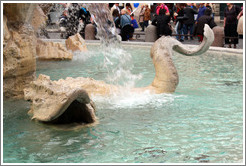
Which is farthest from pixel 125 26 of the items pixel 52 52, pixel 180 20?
pixel 52 52

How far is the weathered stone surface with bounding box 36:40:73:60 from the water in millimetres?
3535

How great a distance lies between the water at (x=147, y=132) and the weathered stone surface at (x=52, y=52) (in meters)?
3.54

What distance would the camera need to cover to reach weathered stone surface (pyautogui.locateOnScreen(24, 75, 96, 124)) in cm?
437

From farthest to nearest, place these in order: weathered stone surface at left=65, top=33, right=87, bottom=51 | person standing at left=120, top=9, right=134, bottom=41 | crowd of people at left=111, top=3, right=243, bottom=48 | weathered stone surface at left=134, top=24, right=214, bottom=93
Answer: person standing at left=120, top=9, right=134, bottom=41, crowd of people at left=111, top=3, right=243, bottom=48, weathered stone surface at left=65, top=33, right=87, bottom=51, weathered stone surface at left=134, top=24, right=214, bottom=93

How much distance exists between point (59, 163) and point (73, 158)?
16cm

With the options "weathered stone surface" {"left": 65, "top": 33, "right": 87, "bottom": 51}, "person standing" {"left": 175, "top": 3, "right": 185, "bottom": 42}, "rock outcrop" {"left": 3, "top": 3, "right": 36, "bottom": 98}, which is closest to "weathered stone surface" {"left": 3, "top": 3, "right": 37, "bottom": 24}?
"rock outcrop" {"left": 3, "top": 3, "right": 36, "bottom": 98}

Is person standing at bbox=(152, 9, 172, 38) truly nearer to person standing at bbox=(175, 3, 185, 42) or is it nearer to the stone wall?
person standing at bbox=(175, 3, 185, 42)

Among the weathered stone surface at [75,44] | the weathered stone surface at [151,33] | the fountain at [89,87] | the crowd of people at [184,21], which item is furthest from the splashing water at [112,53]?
the weathered stone surface at [151,33]

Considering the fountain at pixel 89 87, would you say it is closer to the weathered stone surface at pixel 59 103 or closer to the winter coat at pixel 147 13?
the weathered stone surface at pixel 59 103

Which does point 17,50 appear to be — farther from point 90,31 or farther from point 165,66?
point 90,31

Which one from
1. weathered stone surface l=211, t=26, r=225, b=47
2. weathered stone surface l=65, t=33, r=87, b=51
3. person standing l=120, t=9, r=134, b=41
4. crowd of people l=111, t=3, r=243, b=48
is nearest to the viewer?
weathered stone surface l=65, t=33, r=87, b=51

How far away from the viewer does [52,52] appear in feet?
33.8

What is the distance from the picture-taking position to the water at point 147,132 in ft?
12.7

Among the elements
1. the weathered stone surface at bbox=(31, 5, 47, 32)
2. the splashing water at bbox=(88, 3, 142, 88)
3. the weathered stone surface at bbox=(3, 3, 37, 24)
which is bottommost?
the splashing water at bbox=(88, 3, 142, 88)
